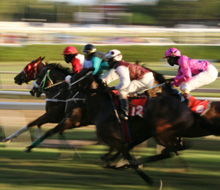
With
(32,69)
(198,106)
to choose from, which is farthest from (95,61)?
(32,69)

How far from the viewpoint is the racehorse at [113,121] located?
15.3 feet

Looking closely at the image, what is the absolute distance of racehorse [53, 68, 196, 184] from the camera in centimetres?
468

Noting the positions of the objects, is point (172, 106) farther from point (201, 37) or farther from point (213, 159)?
point (201, 37)

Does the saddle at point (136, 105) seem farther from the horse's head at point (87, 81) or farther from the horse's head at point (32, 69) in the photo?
the horse's head at point (32, 69)

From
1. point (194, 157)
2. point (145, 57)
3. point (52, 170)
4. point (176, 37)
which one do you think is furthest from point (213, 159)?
point (176, 37)

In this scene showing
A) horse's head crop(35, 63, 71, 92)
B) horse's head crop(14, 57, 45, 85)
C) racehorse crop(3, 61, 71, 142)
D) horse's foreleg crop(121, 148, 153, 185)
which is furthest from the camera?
horse's head crop(14, 57, 45, 85)

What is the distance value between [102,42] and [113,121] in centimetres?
2108

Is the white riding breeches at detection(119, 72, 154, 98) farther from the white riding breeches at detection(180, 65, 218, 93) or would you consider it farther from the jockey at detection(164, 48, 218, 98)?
the white riding breeches at detection(180, 65, 218, 93)

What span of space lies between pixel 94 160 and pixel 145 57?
64.6 feet

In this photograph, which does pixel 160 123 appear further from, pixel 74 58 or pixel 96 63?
pixel 74 58

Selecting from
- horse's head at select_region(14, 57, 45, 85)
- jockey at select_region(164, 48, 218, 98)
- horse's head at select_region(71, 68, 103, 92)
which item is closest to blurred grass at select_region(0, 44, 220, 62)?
horse's head at select_region(14, 57, 45, 85)

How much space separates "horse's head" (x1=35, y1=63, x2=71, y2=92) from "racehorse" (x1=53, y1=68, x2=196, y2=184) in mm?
1245

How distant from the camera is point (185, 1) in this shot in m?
59.4

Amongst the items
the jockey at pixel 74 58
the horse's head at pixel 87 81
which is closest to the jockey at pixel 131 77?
the horse's head at pixel 87 81
